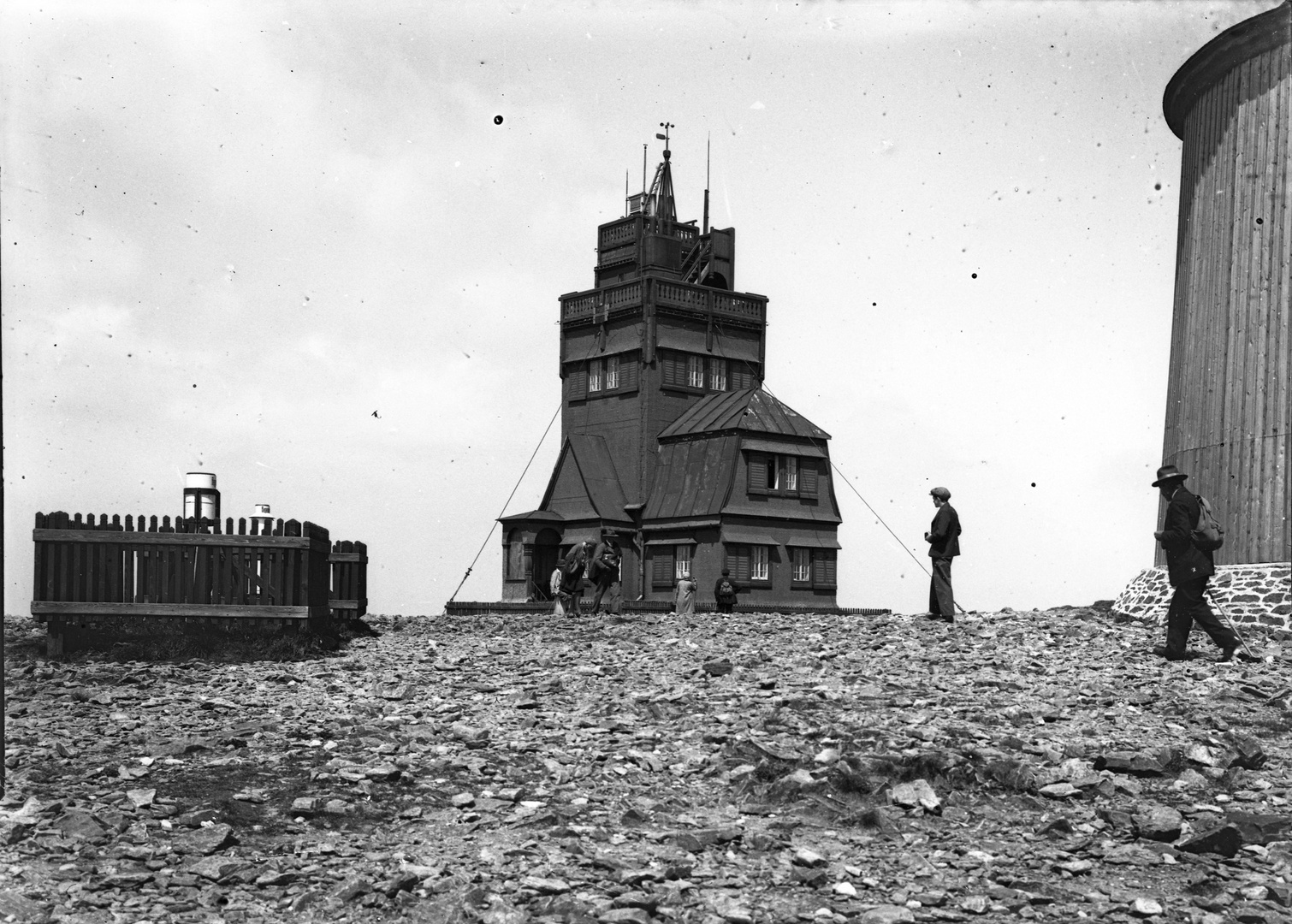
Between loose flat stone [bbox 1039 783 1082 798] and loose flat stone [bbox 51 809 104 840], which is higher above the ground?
loose flat stone [bbox 1039 783 1082 798]

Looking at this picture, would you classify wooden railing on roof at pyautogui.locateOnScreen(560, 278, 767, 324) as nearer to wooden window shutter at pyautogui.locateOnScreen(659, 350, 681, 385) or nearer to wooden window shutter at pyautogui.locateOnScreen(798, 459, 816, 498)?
wooden window shutter at pyautogui.locateOnScreen(659, 350, 681, 385)

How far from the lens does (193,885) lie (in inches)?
338

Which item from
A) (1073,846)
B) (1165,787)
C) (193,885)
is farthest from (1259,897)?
(193,885)

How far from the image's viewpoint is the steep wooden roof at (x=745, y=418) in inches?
1700

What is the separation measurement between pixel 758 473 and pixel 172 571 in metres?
25.6

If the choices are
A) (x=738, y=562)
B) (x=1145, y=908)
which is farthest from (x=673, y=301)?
(x=1145, y=908)

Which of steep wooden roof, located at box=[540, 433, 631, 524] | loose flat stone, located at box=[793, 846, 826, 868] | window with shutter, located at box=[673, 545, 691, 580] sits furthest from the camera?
steep wooden roof, located at box=[540, 433, 631, 524]

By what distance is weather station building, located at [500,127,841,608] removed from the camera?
42.4 m

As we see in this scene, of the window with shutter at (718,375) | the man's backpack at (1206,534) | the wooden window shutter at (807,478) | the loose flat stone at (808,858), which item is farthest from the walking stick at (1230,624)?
the window with shutter at (718,375)

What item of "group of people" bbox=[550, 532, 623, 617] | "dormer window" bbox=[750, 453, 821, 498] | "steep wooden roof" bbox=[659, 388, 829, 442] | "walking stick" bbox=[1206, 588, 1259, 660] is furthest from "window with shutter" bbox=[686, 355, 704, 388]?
"walking stick" bbox=[1206, 588, 1259, 660]

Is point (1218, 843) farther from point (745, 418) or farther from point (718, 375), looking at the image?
point (718, 375)

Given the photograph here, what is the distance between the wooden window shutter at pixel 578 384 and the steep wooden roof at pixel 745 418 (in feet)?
12.9

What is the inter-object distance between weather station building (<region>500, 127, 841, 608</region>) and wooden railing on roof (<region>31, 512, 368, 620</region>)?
2261cm

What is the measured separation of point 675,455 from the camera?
4450 centimetres
